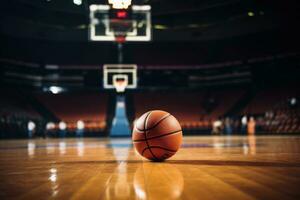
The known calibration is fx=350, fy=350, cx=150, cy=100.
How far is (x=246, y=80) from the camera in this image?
82.4ft

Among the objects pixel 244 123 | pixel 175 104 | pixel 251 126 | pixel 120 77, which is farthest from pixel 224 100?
pixel 120 77

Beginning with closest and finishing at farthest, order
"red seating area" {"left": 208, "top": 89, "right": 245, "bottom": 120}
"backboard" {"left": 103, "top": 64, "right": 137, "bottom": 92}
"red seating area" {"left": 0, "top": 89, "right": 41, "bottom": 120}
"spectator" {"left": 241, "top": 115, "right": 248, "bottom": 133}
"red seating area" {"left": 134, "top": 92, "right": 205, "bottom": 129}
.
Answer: "red seating area" {"left": 0, "top": 89, "right": 41, "bottom": 120} → "backboard" {"left": 103, "top": 64, "right": 137, "bottom": 92} → "spectator" {"left": 241, "top": 115, "right": 248, "bottom": 133} → "red seating area" {"left": 208, "top": 89, "right": 245, "bottom": 120} → "red seating area" {"left": 134, "top": 92, "right": 205, "bottom": 129}

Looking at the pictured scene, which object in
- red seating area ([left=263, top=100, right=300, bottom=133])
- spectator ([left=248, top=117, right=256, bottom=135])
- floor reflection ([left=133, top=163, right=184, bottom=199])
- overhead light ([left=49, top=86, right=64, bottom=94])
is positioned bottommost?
spectator ([left=248, top=117, right=256, bottom=135])

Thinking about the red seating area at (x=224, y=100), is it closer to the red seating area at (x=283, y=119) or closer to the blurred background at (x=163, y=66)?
the blurred background at (x=163, y=66)

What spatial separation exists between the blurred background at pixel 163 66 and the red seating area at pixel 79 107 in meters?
0.07

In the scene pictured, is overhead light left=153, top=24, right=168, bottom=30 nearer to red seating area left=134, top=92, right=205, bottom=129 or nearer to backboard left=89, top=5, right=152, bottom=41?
red seating area left=134, top=92, right=205, bottom=129

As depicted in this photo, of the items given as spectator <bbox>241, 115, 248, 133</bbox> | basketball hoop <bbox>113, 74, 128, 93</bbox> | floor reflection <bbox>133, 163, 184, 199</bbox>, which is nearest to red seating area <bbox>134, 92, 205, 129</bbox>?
spectator <bbox>241, 115, 248, 133</bbox>

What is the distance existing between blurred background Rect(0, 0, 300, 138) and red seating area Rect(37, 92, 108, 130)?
7cm

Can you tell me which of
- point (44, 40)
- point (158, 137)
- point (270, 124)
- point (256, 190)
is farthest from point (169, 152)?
point (44, 40)

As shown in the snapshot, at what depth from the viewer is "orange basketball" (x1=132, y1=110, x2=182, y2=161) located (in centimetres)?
462

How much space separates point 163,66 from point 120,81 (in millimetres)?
6437

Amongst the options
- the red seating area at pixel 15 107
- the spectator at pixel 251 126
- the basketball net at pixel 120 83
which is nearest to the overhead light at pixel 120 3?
the basketball net at pixel 120 83

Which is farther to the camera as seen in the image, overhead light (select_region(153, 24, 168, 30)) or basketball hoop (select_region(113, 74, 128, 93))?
overhead light (select_region(153, 24, 168, 30))

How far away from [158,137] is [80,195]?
226 centimetres
